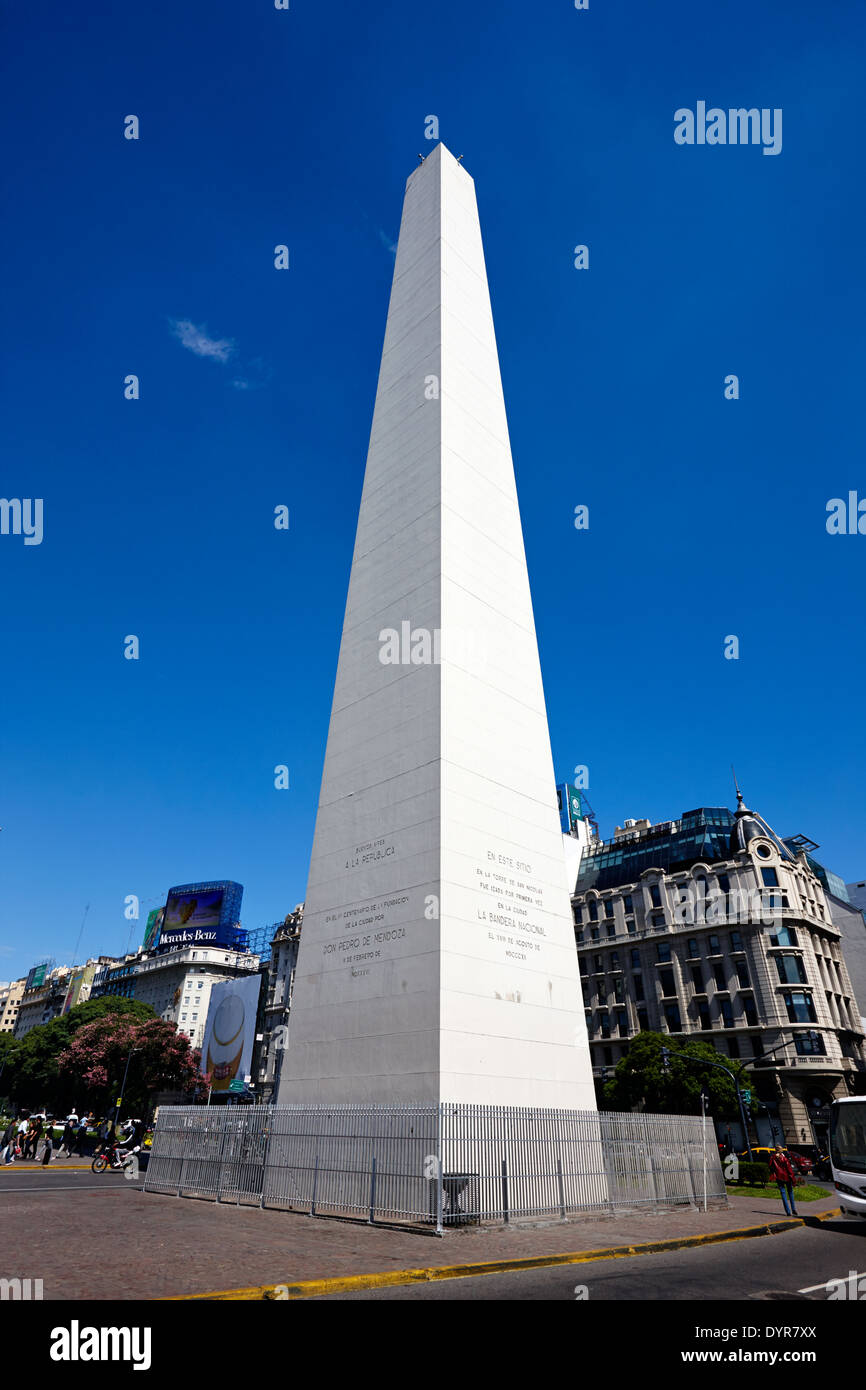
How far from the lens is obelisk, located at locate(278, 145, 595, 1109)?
20.1 m

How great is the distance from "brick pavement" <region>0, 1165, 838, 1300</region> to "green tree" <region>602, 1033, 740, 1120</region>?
1272 inches

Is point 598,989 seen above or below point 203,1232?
above

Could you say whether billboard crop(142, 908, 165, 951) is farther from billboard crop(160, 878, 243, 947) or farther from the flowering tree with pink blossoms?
the flowering tree with pink blossoms

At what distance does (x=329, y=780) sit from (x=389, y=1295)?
18.8m

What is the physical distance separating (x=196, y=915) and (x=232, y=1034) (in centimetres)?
3683

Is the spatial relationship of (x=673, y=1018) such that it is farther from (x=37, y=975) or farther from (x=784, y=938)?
(x=37, y=975)

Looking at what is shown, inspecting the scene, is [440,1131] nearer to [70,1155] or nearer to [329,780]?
[329,780]

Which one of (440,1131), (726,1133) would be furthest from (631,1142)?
(726,1133)

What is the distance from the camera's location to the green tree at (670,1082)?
48719 millimetres

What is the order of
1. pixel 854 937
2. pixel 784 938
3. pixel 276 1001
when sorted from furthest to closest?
pixel 276 1001 < pixel 854 937 < pixel 784 938

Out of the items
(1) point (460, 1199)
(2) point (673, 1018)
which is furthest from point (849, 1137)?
(2) point (673, 1018)

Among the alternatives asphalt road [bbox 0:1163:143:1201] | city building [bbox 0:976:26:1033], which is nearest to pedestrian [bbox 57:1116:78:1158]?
asphalt road [bbox 0:1163:143:1201]

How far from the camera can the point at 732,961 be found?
64.9m
